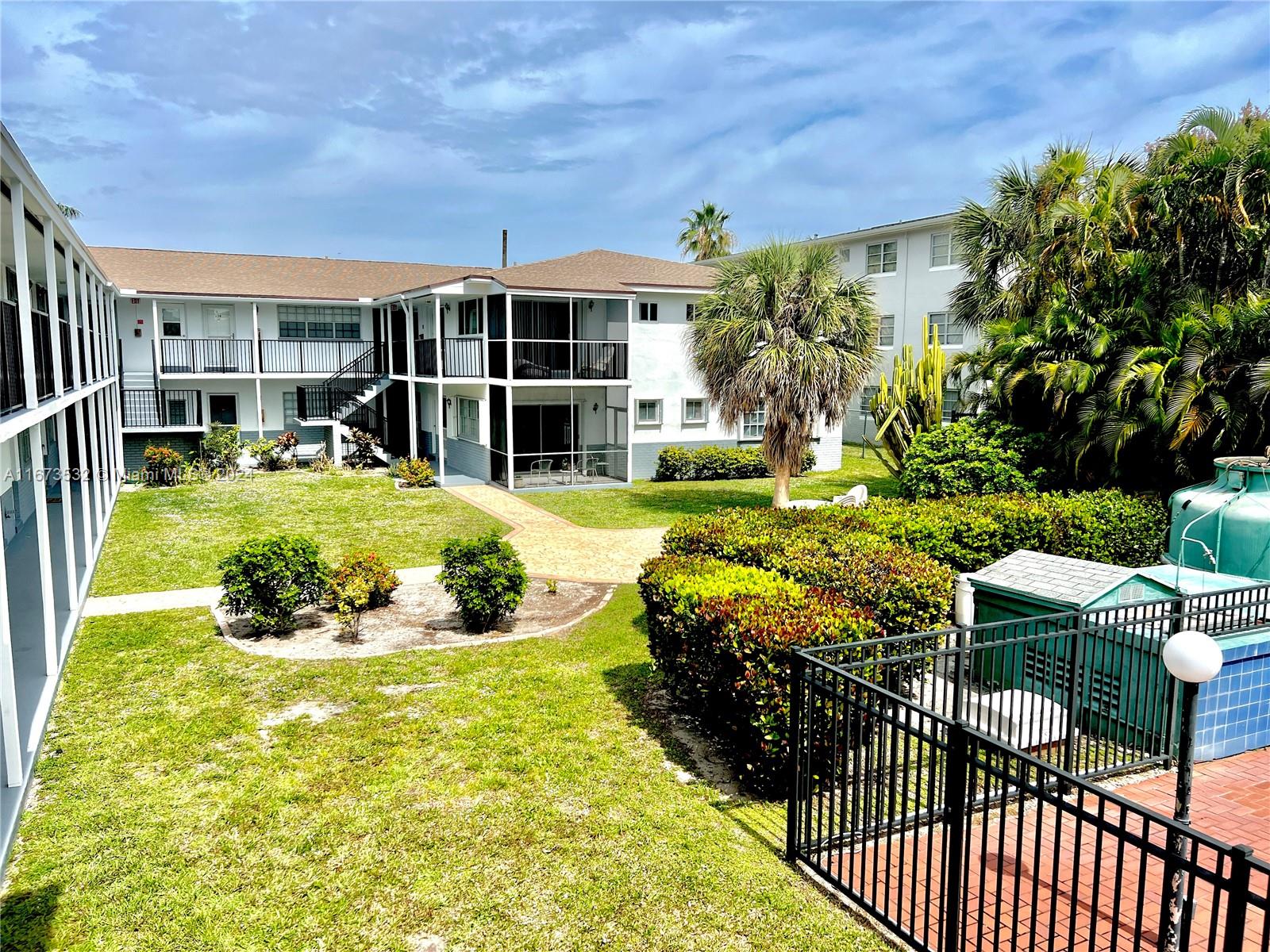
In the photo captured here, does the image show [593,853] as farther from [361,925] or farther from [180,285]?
[180,285]

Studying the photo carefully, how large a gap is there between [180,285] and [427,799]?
86.1 ft

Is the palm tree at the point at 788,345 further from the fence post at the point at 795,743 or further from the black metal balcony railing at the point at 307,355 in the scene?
the black metal balcony railing at the point at 307,355

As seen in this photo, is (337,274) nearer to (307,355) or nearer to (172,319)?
(307,355)

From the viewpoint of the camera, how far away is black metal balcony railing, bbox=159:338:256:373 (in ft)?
87.8

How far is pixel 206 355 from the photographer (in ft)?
89.7

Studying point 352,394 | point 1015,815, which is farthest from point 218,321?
point 1015,815

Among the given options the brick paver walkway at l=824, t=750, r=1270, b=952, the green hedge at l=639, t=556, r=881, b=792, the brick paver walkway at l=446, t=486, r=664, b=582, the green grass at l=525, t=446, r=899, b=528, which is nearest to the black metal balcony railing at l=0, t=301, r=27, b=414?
the green hedge at l=639, t=556, r=881, b=792

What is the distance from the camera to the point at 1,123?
608cm

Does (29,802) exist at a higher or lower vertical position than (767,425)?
lower

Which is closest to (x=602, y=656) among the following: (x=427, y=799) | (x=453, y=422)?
(x=427, y=799)

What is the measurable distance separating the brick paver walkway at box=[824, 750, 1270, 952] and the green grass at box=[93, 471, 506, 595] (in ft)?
36.7

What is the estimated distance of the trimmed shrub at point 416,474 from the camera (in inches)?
945

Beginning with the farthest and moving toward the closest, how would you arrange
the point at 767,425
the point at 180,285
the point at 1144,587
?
the point at 180,285 < the point at 767,425 < the point at 1144,587

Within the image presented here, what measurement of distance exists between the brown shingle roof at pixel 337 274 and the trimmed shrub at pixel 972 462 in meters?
10.8
